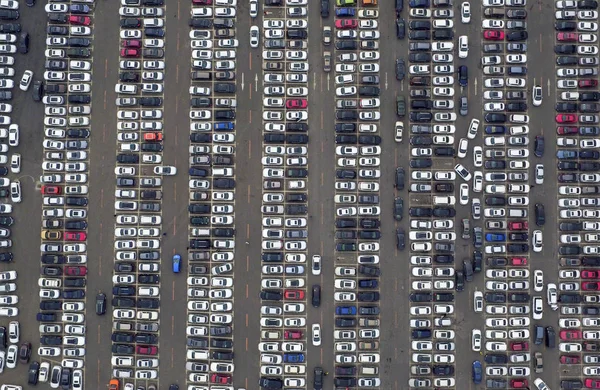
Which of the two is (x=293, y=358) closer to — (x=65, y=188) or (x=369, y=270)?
(x=369, y=270)

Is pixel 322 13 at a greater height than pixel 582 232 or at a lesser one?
greater

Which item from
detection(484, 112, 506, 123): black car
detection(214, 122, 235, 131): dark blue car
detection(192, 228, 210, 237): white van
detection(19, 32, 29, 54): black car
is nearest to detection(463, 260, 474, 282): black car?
detection(484, 112, 506, 123): black car

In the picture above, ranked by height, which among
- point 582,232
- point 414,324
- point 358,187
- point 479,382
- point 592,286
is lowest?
point 479,382

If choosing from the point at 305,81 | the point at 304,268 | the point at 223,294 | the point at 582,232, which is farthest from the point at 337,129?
the point at 582,232

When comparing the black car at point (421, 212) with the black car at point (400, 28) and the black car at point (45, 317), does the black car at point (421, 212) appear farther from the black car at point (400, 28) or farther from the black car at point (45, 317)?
the black car at point (45, 317)

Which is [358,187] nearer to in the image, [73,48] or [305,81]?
[305,81]
